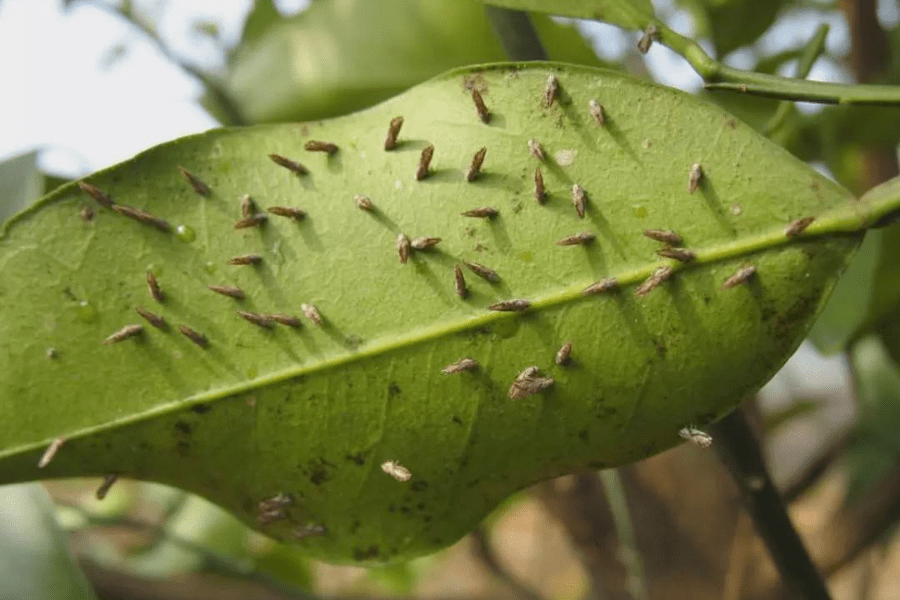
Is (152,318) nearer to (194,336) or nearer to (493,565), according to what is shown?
(194,336)

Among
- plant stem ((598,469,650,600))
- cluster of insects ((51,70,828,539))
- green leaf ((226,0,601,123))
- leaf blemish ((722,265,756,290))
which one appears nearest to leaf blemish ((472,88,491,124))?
cluster of insects ((51,70,828,539))

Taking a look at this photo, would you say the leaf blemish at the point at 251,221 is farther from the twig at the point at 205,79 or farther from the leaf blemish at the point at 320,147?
the twig at the point at 205,79

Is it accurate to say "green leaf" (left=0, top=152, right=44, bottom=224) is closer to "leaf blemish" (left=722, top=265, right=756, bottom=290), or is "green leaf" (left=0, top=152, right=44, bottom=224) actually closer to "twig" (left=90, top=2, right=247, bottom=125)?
"twig" (left=90, top=2, right=247, bottom=125)

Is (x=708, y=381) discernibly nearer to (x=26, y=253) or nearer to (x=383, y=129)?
(x=383, y=129)

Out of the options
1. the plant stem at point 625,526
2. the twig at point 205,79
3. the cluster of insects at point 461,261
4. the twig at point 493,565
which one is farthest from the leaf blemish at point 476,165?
the twig at point 493,565

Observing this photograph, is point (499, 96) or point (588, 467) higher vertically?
point (499, 96)

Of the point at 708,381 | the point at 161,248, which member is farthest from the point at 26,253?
the point at 708,381
